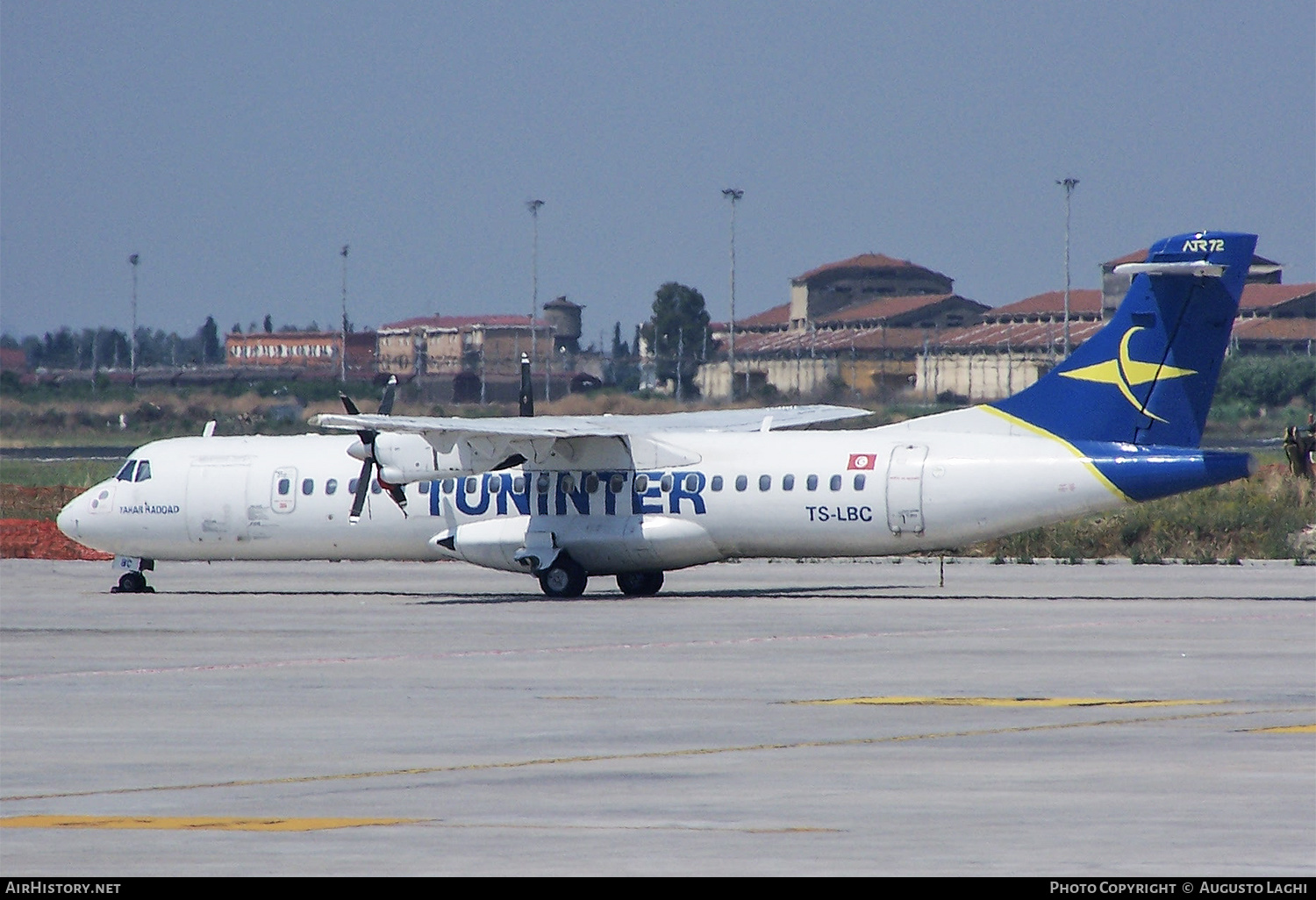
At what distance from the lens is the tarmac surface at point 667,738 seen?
11.4 metres

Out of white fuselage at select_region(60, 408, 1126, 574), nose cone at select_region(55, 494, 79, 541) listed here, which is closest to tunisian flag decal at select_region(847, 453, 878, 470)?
white fuselage at select_region(60, 408, 1126, 574)

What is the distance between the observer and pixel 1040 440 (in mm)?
31438

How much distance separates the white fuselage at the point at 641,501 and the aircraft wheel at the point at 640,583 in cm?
97

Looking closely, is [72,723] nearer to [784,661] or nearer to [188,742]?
[188,742]

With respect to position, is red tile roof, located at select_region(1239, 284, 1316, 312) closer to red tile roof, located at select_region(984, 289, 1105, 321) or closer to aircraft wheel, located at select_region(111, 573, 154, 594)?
red tile roof, located at select_region(984, 289, 1105, 321)

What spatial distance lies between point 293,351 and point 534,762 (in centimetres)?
14137

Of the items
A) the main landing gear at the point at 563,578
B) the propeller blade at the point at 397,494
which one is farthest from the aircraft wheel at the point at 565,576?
the propeller blade at the point at 397,494

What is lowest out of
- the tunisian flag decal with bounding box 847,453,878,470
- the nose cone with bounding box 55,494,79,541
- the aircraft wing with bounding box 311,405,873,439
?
the nose cone with bounding box 55,494,79,541

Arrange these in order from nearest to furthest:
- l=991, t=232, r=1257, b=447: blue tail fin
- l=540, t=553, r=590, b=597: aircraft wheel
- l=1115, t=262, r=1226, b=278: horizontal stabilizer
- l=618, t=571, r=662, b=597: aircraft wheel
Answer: l=1115, t=262, r=1226, b=278: horizontal stabilizer
l=991, t=232, r=1257, b=447: blue tail fin
l=540, t=553, r=590, b=597: aircraft wheel
l=618, t=571, r=662, b=597: aircraft wheel

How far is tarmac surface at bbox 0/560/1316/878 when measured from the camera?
37.5ft

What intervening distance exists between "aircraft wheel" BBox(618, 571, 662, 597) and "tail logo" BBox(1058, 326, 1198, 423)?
330 inches

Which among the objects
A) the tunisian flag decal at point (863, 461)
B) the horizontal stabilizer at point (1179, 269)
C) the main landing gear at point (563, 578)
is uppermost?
the horizontal stabilizer at point (1179, 269)

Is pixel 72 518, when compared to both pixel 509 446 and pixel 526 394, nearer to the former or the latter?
pixel 526 394

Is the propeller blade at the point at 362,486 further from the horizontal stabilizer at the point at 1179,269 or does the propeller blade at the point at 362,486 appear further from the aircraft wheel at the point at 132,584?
the horizontal stabilizer at the point at 1179,269
